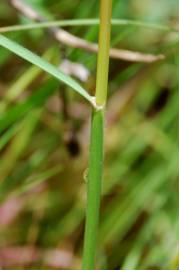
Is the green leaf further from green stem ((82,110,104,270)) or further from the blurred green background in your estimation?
the blurred green background

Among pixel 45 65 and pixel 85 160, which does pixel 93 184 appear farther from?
pixel 85 160

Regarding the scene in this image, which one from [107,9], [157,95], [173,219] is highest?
[157,95]

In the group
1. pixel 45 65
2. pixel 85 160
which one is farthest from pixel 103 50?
pixel 85 160

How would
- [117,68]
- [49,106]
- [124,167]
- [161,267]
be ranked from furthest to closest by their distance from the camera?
[117,68], [49,106], [124,167], [161,267]

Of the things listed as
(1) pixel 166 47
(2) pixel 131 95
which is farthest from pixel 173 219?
(2) pixel 131 95

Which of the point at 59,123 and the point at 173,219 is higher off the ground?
the point at 59,123

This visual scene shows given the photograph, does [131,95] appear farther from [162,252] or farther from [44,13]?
[162,252]

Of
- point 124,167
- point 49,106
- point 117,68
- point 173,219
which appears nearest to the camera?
point 173,219

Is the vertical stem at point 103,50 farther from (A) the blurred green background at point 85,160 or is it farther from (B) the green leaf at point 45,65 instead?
(A) the blurred green background at point 85,160
